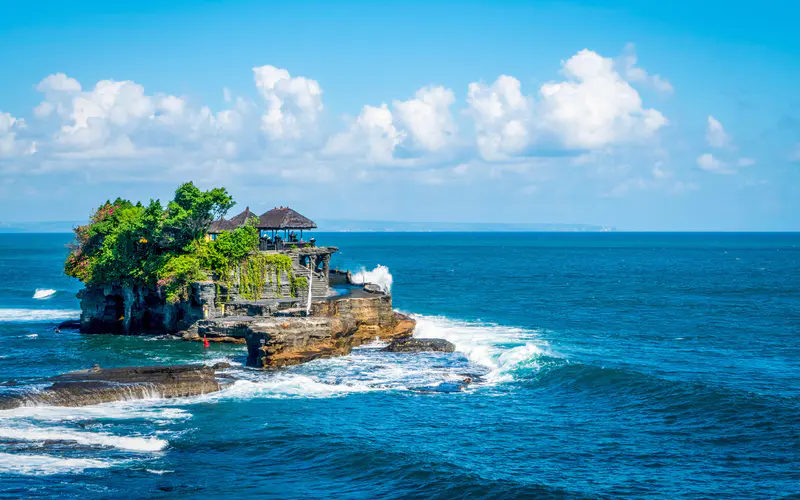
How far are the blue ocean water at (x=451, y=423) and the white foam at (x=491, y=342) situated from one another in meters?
0.22

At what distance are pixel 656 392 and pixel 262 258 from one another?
31672 millimetres

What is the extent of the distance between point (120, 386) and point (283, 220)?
26.0 m

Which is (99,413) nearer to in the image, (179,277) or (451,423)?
(451,423)

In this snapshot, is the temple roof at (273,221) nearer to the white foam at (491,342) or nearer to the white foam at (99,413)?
the white foam at (491,342)

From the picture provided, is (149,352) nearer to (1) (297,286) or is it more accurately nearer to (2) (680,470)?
(1) (297,286)

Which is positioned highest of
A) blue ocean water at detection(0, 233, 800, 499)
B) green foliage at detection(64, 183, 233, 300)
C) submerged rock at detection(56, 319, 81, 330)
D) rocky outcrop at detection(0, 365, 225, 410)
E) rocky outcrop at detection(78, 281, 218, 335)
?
green foliage at detection(64, 183, 233, 300)

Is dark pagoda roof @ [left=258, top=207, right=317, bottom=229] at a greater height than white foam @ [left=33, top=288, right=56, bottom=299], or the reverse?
dark pagoda roof @ [left=258, top=207, right=317, bottom=229]

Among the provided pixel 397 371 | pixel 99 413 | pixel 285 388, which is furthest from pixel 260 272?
pixel 99 413

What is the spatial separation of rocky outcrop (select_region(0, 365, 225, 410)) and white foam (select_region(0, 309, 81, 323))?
105ft

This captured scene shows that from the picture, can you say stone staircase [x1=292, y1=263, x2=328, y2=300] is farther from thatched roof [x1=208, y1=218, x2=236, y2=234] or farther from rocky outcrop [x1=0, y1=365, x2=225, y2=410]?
rocky outcrop [x1=0, y1=365, x2=225, y2=410]

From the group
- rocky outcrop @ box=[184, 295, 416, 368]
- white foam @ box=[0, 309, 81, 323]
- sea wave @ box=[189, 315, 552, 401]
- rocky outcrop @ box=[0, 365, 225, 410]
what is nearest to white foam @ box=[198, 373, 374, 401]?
sea wave @ box=[189, 315, 552, 401]

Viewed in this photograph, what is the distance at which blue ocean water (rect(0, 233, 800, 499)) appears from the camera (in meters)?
27.0

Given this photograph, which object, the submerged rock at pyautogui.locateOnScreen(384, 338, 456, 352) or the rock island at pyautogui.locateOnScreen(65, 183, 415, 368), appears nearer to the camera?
the submerged rock at pyautogui.locateOnScreen(384, 338, 456, 352)

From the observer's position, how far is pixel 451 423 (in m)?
34.3
